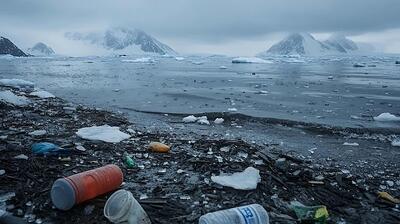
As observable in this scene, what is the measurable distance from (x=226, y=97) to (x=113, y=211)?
410 inches

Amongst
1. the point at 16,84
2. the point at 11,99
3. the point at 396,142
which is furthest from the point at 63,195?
the point at 16,84

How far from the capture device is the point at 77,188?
10.7 feet

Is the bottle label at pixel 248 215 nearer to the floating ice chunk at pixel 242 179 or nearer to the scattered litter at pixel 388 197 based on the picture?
the floating ice chunk at pixel 242 179

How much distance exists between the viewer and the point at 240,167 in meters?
4.68

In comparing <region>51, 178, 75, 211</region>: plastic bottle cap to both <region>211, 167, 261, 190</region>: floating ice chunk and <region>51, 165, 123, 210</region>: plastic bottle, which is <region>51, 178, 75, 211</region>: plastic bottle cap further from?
<region>211, 167, 261, 190</region>: floating ice chunk

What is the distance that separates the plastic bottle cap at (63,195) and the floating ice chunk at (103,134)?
2.49 metres

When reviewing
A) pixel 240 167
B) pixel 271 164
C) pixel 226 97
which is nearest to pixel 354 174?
pixel 271 164

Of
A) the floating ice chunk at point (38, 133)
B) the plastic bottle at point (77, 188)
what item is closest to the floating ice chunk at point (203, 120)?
the floating ice chunk at point (38, 133)

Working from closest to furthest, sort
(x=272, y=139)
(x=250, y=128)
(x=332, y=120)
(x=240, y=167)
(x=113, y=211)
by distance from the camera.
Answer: (x=113, y=211) → (x=240, y=167) → (x=272, y=139) → (x=250, y=128) → (x=332, y=120)

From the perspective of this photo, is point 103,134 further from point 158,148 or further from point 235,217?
point 235,217

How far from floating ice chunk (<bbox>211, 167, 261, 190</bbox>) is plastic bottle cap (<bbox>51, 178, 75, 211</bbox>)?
63.8 inches

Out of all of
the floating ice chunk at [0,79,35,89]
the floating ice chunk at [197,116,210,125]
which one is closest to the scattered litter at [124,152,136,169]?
the floating ice chunk at [197,116,210,125]

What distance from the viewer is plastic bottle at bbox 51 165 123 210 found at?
3242 mm

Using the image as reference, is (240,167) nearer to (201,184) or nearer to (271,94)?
(201,184)
